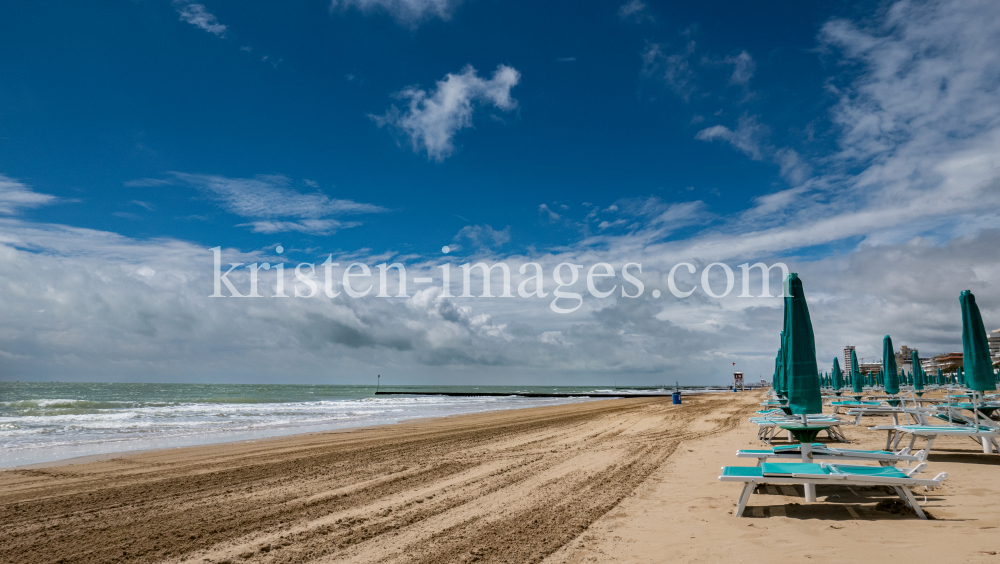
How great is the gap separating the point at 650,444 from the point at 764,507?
6083mm

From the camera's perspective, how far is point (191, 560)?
14.5 ft

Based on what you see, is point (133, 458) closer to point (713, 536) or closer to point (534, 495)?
point (534, 495)

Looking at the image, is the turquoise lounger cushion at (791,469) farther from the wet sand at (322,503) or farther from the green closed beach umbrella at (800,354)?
the wet sand at (322,503)

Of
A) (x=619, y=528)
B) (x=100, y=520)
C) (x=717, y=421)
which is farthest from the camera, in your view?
(x=717, y=421)

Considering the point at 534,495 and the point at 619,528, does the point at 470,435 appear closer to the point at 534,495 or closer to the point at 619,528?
the point at 534,495

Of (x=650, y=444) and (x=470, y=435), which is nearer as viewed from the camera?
(x=650, y=444)

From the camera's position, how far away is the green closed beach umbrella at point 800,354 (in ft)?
19.6

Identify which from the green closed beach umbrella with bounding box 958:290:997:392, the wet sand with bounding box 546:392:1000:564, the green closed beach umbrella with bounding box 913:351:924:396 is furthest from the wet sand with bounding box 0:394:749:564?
the green closed beach umbrella with bounding box 913:351:924:396

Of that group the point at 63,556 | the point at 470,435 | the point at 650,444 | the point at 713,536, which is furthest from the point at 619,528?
the point at 470,435

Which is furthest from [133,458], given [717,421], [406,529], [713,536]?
[717,421]

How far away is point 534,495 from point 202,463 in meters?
6.95

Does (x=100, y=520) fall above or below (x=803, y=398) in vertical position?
below

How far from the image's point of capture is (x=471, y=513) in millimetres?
5707

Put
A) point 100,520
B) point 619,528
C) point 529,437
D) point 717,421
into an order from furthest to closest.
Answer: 1. point 717,421
2. point 529,437
3. point 100,520
4. point 619,528
